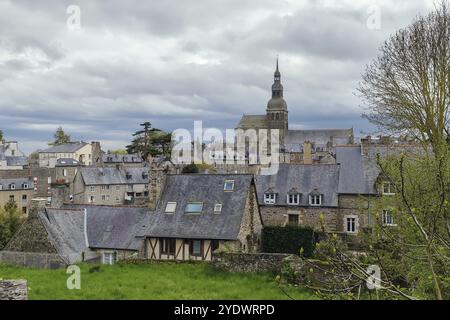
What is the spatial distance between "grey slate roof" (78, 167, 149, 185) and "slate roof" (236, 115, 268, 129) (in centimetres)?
7280

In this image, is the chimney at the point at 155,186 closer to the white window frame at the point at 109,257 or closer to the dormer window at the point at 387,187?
the white window frame at the point at 109,257

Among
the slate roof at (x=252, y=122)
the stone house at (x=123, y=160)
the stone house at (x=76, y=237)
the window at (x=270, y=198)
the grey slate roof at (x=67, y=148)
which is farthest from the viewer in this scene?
the slate roof at (x=252, y=122)

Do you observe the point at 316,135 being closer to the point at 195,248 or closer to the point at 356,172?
the point at 356,172

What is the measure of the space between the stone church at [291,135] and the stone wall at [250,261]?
51.4 m

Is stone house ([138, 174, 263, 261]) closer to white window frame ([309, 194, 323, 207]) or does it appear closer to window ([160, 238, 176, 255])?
window ([160, 238, 176, 255])

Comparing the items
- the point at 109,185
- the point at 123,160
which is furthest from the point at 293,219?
the point at 123,160

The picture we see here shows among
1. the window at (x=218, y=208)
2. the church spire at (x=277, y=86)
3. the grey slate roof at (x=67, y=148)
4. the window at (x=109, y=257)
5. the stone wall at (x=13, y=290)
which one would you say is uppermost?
the church spire at (x=277, y=86)

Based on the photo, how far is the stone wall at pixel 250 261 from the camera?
68.9 ft

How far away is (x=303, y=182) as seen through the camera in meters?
35.0

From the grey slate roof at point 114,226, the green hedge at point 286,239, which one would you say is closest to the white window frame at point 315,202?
the green hedge at point 286,239

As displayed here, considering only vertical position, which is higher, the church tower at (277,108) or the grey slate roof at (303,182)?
the church tower at (277,108)

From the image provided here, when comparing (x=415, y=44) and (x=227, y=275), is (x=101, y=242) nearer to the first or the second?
(x=227, y=275)
